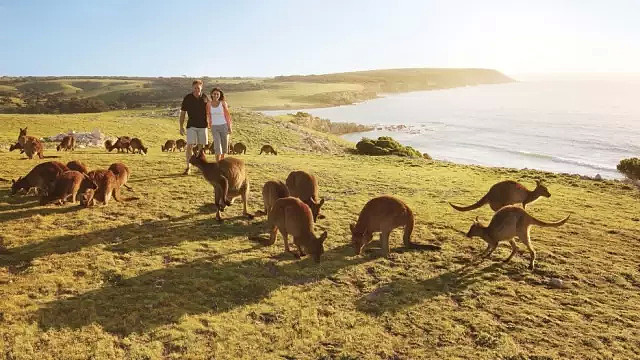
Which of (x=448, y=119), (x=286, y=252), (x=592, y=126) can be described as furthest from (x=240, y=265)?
(x=448, y=119)

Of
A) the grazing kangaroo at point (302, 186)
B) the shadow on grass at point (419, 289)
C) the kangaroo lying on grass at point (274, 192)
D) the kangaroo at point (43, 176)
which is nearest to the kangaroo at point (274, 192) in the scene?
the kangaroo lying on grass at point (274, 192)

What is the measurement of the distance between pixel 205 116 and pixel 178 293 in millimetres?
7547

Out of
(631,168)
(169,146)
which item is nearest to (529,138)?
(631,168)

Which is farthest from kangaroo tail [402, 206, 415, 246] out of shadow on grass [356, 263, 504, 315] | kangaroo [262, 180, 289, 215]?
kangaroo [262, 180, 289, 215]

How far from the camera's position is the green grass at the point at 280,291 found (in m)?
5.87

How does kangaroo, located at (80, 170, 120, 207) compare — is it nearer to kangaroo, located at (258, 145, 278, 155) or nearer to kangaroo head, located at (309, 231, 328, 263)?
kangaroo head, located at (309, 231, 328, 263)

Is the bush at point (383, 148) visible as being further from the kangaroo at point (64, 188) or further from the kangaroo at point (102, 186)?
the kangaroo at point (64, 188)

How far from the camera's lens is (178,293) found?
22.8 ft

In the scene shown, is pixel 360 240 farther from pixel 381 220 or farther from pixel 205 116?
pixel 205 116

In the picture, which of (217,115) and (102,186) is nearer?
(102,186)

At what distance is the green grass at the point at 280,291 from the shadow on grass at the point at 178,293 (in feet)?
0.10

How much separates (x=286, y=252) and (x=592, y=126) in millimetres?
83032

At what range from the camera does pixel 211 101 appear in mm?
13156

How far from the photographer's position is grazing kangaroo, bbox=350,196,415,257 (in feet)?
28.1
